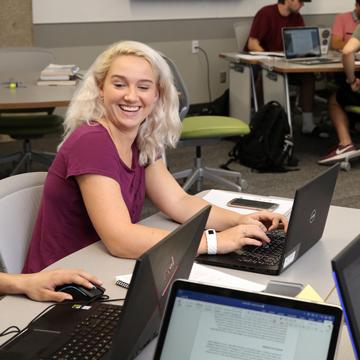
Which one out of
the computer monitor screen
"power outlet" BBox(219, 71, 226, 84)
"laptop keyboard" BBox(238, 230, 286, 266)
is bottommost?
"power outlet" BBox(219, 71, 226, 84)

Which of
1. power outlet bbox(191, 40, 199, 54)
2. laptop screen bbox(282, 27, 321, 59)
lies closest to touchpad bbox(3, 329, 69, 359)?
laptop screen bbox(282, 27, 321, 59)

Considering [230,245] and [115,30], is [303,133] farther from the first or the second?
[230,245]

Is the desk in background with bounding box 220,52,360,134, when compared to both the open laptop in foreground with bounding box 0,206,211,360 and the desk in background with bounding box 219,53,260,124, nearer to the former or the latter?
the desk in background with bounding box 219,53,260,124

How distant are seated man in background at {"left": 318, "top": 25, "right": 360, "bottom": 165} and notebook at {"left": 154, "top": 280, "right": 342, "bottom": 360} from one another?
4352 millimetres

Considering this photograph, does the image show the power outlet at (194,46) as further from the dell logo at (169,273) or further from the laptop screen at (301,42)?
the dell logo at (169,273)

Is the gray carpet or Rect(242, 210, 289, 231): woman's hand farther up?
Rect(242, 210, 289, 231): woman's hand

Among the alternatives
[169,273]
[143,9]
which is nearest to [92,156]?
[169,273]

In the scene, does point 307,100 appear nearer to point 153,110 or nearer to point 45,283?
point 153,110

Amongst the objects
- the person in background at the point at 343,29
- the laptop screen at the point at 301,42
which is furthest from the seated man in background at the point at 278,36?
the laptop screen at the point at 301,42

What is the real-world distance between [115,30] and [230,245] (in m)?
4.91

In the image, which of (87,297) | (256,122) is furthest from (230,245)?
(256,122)

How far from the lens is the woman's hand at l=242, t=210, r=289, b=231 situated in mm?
2084

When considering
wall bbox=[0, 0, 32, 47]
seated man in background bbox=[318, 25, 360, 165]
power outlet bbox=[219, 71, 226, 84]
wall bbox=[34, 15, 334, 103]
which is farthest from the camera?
power outlet bbox=[219, 71, 226, 84]

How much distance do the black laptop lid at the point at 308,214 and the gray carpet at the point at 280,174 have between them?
2.29 m
